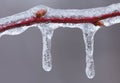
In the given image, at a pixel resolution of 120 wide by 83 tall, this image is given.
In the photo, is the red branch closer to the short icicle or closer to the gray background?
the short icicle

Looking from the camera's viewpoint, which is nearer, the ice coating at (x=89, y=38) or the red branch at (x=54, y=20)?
the red branch at (x=54, y=20)

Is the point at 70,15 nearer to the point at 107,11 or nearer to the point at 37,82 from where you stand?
the point at 107,11

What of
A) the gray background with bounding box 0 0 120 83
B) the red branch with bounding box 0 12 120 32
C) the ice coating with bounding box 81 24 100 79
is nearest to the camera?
the red branch with bounding box 0 12 120 32

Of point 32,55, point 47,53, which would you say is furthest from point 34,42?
point 47,53

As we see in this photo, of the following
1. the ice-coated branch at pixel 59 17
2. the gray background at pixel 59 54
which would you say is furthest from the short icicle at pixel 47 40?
the gray background at pixel 59 54

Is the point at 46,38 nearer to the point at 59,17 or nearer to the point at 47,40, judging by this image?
the point at 47,40

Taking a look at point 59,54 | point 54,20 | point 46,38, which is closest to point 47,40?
point 46,38

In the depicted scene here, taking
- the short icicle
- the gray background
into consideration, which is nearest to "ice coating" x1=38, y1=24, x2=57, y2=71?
the short icicle

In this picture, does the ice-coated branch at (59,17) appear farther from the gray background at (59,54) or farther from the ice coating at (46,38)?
the gray background at (59,54)

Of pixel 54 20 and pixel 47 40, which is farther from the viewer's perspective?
pixel 47 40
